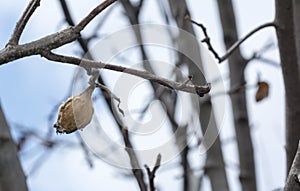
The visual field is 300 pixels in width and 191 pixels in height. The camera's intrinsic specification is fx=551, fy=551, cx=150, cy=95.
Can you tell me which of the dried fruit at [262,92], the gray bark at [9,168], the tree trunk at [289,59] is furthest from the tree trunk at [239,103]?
the gray bark at [9,168]

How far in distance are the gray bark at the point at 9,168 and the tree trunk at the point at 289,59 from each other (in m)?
0.50

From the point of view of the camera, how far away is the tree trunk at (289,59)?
3.13 ft

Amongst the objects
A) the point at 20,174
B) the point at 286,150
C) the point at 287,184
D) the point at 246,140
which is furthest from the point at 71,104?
the point at 246,140

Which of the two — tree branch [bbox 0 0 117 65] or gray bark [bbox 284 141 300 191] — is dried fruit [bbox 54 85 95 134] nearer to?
tree branch [bbox 0 0 117 65]

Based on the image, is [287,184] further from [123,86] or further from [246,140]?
[246,140]

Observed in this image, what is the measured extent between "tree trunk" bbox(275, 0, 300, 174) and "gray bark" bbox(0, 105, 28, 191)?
1.65 feet

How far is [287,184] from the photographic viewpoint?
0.60 meters

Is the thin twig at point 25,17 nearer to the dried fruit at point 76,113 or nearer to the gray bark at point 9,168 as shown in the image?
the dried fruit at point 76,113

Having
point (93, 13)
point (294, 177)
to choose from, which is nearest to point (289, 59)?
point (294, 177)

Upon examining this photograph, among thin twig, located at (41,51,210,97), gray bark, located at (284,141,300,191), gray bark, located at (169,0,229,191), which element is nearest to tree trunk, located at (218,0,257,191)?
gray bark, located at (169,0,229,191)

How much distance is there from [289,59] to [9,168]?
0.54 meters

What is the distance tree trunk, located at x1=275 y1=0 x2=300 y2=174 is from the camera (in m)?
0.95

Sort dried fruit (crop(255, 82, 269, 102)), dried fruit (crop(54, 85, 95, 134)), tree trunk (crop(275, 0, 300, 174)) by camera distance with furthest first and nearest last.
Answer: dried fruit (crop(255, 82, 269, 102)), tree trunk (crop(275, 0, 300, 174)), dried fruit (crop(54, 85, 95, 134))

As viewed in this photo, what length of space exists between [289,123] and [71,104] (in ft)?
1.69
